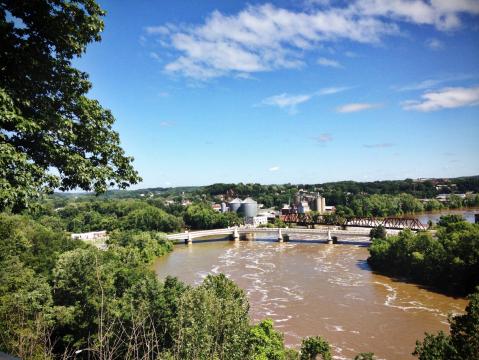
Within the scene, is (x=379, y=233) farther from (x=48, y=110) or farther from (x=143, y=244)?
(x=48, y=110)

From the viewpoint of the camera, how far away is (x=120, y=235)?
53156 mm

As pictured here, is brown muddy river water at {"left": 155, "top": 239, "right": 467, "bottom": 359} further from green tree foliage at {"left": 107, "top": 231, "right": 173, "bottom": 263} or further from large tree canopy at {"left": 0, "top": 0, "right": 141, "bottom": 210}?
large tree canopy at {"left": 0, "top": 0, "right": 141, "bottom": 210}

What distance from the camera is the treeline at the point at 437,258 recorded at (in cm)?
3066

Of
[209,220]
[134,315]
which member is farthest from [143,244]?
[134,315]

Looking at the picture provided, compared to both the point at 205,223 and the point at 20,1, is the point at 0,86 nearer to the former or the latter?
the point at 20,1

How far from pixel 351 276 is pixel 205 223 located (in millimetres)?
49833

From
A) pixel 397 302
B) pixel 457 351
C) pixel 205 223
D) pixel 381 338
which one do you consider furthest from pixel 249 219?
pixel 457 351

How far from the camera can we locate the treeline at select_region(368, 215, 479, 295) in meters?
30.7

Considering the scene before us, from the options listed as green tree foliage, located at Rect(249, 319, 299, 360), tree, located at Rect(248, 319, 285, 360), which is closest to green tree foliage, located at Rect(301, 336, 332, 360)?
green tree foliage, located at Rect(249, 319, 299, 360)

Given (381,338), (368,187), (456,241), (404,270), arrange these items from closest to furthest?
1. (381,338)
2. (456,241)
3. (404,270)
4. (368,187)

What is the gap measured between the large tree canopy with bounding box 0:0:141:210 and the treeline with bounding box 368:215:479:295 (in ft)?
105

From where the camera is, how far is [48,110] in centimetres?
605

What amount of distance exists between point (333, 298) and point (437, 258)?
10.6m

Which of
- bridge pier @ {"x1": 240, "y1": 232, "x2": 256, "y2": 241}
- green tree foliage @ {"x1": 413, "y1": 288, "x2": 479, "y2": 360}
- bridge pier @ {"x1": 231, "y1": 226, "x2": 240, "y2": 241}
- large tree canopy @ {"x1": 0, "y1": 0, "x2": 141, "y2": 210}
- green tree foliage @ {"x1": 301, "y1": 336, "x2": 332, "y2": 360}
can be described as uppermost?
large tree canopy @ {"x1": 0, "y1": 0, "x2": 141, "y2": 210}
